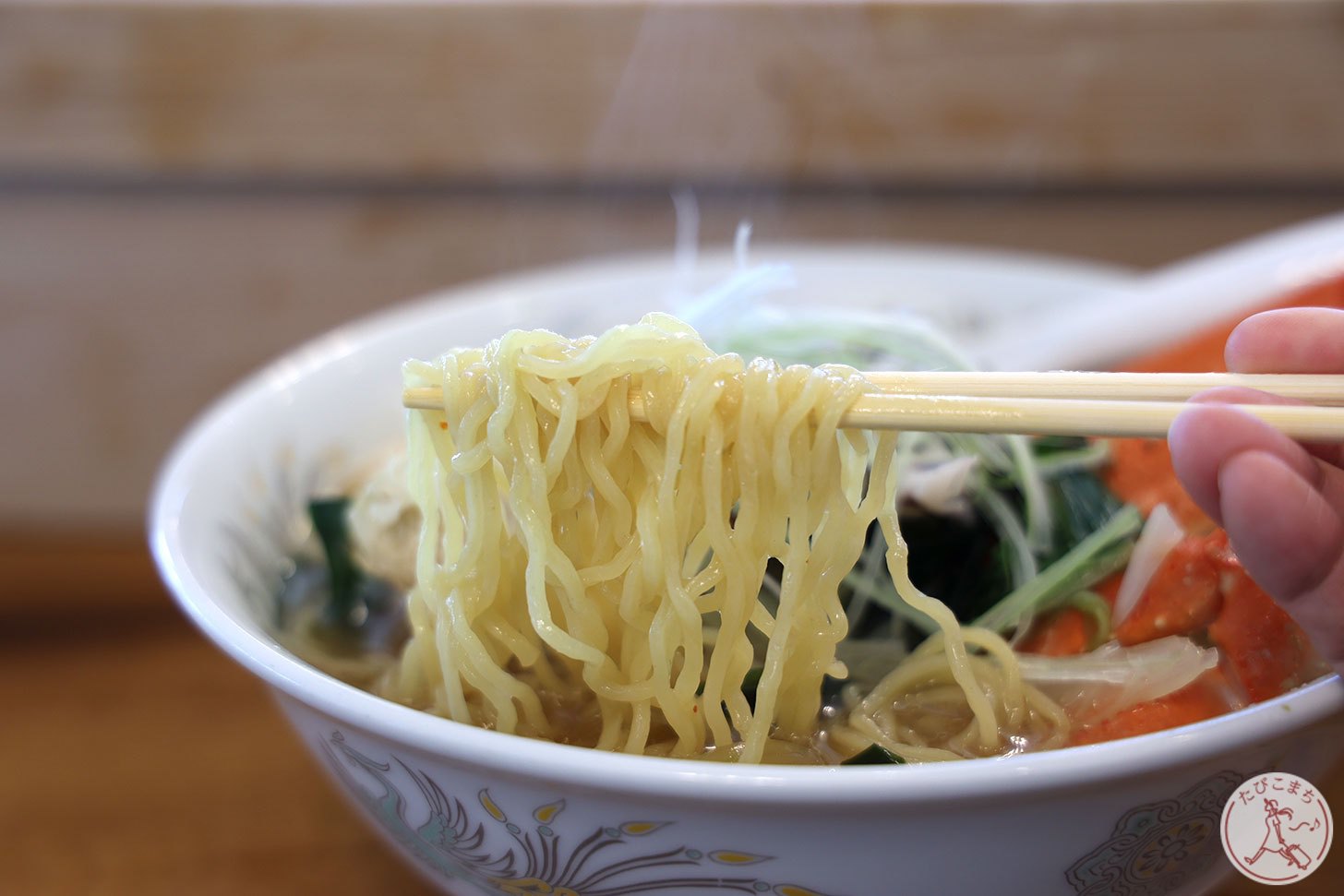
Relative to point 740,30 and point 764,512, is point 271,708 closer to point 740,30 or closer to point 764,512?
point 764,512

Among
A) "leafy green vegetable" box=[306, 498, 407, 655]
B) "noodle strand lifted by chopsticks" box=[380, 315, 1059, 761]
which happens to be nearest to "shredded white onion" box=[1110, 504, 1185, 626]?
"noodle strand lifted by chopsticks" box=[380, 315, 1059, 761]

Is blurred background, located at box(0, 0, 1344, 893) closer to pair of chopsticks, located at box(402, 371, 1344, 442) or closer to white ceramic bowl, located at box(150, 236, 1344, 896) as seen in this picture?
white ceramic bowl, located at box(150, 236, 1344, 896)

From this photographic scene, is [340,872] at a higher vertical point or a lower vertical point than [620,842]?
lower

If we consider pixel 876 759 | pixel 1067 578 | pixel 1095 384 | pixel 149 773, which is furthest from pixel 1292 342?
pixel 149 773

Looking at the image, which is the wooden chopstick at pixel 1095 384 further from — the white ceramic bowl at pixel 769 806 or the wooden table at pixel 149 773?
the wooden table at pixel 149 773

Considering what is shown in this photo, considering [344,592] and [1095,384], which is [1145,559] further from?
[344,592]

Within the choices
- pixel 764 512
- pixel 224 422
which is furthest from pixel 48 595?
pixel 764 512
